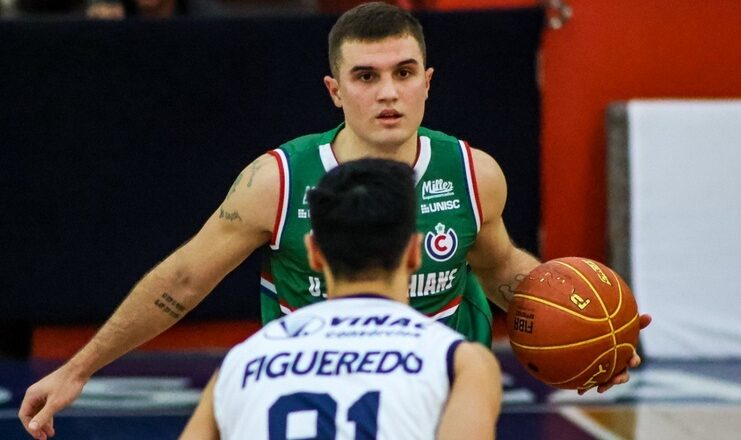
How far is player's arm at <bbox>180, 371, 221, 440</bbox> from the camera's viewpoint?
3.38 metres

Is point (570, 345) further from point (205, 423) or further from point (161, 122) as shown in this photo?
point (161, 122)

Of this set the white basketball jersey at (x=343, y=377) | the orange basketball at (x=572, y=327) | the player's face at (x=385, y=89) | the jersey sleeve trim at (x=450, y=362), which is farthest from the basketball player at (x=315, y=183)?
the jersey sleeve trim at (x=450, y=362)

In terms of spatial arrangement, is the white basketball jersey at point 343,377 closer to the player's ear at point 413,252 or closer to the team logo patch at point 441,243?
the player's ear at point 413,252

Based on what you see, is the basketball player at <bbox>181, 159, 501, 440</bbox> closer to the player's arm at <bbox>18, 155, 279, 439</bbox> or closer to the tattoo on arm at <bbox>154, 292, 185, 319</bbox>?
the player's arm at <bbox>18, 155, 279, 439</bbox>

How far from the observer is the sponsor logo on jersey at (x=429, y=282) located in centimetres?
494

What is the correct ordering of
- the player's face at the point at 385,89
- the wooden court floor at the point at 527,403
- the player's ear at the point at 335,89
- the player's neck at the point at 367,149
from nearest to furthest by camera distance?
the player's face at the point at 385,89 < the player's neck at the point at 367,149 < the player's ear at the point at 335,89 < the wooden court floor at the point at 527,403

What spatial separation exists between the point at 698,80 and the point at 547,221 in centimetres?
142

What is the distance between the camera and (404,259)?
3.41m

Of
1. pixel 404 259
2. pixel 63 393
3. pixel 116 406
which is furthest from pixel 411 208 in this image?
pixel 116 406

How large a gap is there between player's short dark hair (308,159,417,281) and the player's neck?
4.60ft

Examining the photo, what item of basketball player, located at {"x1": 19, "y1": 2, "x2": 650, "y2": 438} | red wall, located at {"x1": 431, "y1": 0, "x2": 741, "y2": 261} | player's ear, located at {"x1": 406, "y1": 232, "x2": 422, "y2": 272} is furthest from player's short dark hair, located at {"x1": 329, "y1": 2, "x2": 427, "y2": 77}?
red wall, located at {"x1": 431, "y1": 0, "x2": 741, "y2": 261}

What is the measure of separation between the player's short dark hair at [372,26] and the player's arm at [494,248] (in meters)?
0.46

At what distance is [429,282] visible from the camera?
496cm

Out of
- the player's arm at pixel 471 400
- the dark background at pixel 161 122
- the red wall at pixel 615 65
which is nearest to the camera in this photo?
the player's arm at pixel 471 400
